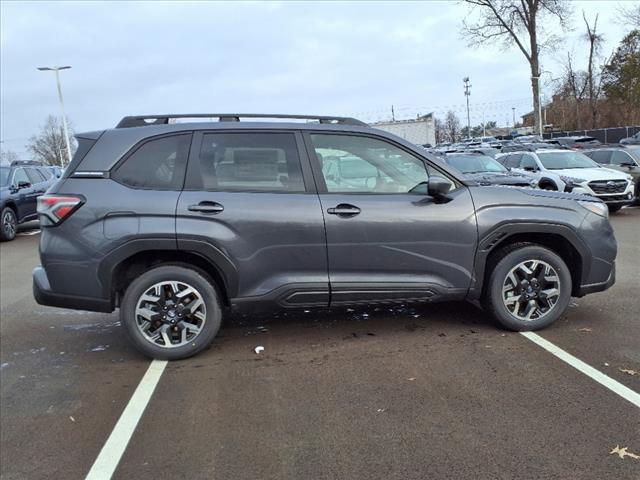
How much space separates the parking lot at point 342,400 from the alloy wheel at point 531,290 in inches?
8.8

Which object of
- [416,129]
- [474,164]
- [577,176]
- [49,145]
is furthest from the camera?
[49,145]

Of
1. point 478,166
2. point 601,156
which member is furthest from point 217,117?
point 601,156

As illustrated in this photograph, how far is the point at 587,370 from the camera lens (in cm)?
412

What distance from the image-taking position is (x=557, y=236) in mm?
4957

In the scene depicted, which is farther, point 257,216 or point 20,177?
point 20,177

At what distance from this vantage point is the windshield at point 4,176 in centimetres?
1349

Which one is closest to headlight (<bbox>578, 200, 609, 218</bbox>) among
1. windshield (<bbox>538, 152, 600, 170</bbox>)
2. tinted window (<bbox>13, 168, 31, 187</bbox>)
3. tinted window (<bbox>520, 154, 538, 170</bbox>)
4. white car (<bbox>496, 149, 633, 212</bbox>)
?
white car (<bbox>496, 149, 633, 212</bbox>)

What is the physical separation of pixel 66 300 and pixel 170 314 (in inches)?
32.0

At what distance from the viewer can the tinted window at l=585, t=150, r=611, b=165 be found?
15992 millimetres

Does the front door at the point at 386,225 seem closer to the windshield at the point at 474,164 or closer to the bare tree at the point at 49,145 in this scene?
the windshield at the point at 474,164

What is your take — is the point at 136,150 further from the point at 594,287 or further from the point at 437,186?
the point at 594,287

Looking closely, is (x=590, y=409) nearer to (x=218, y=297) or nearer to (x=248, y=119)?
(x=218, y=297)

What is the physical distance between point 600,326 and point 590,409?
1.81 m

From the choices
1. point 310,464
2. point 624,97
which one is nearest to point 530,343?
point 310,464
